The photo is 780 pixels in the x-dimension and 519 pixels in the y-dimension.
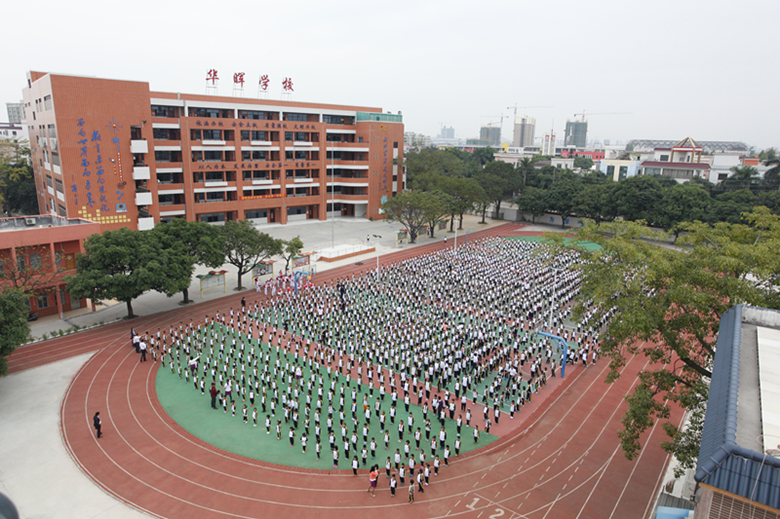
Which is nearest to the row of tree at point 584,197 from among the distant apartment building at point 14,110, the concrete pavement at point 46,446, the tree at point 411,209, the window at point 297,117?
the tree at point 411,209

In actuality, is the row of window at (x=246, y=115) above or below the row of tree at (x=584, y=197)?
above

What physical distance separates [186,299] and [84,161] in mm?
14742

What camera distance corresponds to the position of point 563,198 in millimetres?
48156

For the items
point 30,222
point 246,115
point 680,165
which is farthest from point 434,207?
point 680,165

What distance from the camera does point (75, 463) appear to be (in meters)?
12.3

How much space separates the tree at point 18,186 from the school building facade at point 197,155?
3504mm

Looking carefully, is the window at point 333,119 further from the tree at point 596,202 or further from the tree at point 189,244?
the tree at point 189,244

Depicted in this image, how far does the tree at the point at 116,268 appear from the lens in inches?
779

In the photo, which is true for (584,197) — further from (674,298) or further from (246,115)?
(674,298)

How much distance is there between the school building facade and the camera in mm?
31297

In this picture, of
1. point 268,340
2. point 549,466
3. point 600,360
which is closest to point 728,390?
point 549,466

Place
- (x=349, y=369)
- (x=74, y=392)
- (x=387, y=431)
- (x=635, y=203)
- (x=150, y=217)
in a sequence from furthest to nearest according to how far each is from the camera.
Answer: (x=635, y=203), (x=150, y=217), (x=349, y=369), (x=74, y=392), (x=387, y=431)

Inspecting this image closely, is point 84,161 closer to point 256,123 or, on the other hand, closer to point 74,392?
point 256,123

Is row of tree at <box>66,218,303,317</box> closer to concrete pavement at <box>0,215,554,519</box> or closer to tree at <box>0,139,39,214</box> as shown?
concrete pavement at <box>0,215,554,519</box>
